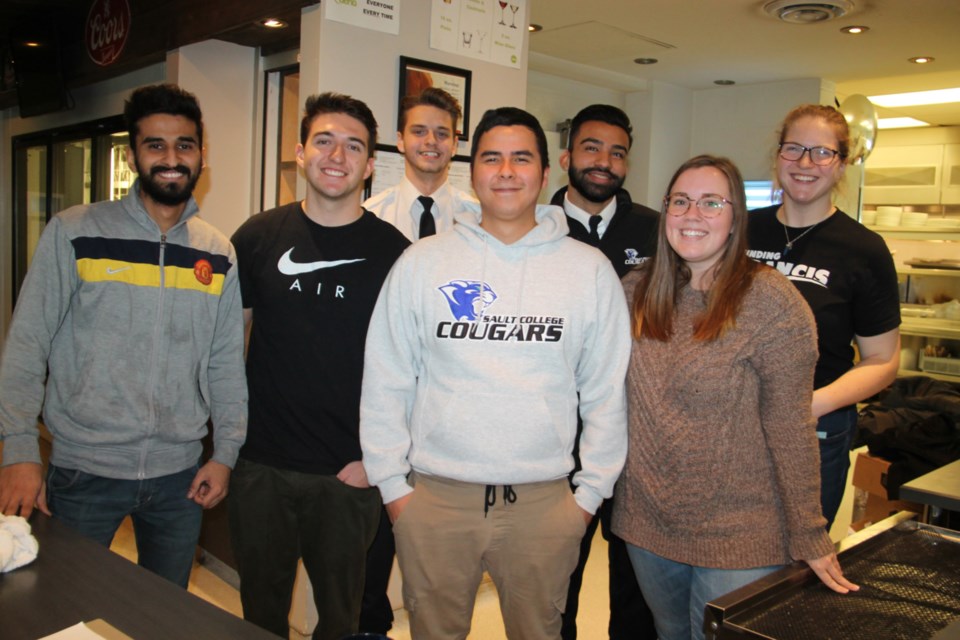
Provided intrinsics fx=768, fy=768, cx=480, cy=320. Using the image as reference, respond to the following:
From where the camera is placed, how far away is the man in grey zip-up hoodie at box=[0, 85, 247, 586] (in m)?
1.80

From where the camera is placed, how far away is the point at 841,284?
1.98 metres

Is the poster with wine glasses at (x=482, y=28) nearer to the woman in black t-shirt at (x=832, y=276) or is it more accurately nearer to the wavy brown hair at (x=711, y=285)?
the woman in black t-shirt at (x=832, y=276)

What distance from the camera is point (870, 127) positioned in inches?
195

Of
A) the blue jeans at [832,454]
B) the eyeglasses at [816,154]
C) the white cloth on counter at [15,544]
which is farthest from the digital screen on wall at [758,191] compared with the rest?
the white cloth on counter at [15,544]

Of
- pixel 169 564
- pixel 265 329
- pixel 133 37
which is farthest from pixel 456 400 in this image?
pixel 133 37

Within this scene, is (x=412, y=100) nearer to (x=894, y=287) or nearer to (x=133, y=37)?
(x=894, y=287)

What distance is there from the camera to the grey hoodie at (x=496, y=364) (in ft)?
5.59

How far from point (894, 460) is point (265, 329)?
3111mm

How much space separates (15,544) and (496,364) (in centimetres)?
96

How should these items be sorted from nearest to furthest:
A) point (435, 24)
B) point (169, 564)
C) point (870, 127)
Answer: point (169, 564), point (435, 24), point (870, 127)

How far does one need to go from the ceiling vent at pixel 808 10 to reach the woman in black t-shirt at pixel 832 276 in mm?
2383

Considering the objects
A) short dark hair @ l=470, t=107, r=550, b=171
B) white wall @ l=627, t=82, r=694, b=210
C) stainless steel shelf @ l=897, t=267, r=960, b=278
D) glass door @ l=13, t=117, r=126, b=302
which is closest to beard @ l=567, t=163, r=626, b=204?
short dark hair @ l=470, t=107, r=550, b=171

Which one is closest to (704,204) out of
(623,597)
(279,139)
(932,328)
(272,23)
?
(623,597)

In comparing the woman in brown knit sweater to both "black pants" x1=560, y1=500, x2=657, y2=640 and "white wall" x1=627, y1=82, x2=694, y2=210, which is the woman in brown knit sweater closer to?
"black pants" x1=560, y1=500, x2=657, y2=640
